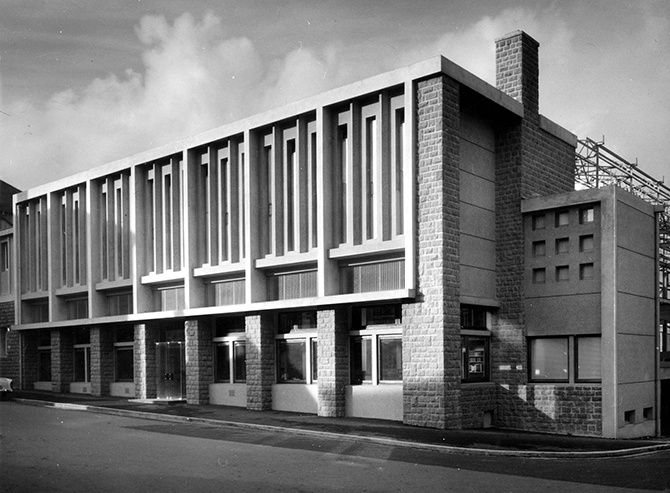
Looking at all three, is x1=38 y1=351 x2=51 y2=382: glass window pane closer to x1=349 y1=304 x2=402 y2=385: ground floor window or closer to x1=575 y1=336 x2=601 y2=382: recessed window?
x1=349 y1=304 x2=402 y2=385: ground floor window

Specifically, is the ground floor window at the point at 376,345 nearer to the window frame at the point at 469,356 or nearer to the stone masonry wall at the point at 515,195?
the window frame at the point at 469,356

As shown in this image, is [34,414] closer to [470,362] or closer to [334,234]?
[334,234]

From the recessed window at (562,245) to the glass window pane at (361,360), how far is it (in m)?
5.70

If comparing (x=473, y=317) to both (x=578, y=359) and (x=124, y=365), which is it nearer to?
(x=578, y=359)

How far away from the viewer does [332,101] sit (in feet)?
70.0

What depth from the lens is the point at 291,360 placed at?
77.4ft

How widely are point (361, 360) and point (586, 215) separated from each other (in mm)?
7213

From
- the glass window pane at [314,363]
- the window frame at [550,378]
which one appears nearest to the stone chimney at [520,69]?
the window frame at [550,378]

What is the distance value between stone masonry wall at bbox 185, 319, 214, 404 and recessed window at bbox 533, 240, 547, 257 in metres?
11.3

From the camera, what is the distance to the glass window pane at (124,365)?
98.8 ft

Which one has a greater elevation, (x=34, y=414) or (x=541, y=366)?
(x=541, y=366)

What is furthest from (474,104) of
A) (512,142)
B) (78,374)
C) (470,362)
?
(78,374)

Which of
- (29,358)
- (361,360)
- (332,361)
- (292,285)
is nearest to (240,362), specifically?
(292,285)

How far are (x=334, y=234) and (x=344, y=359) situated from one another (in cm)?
354
